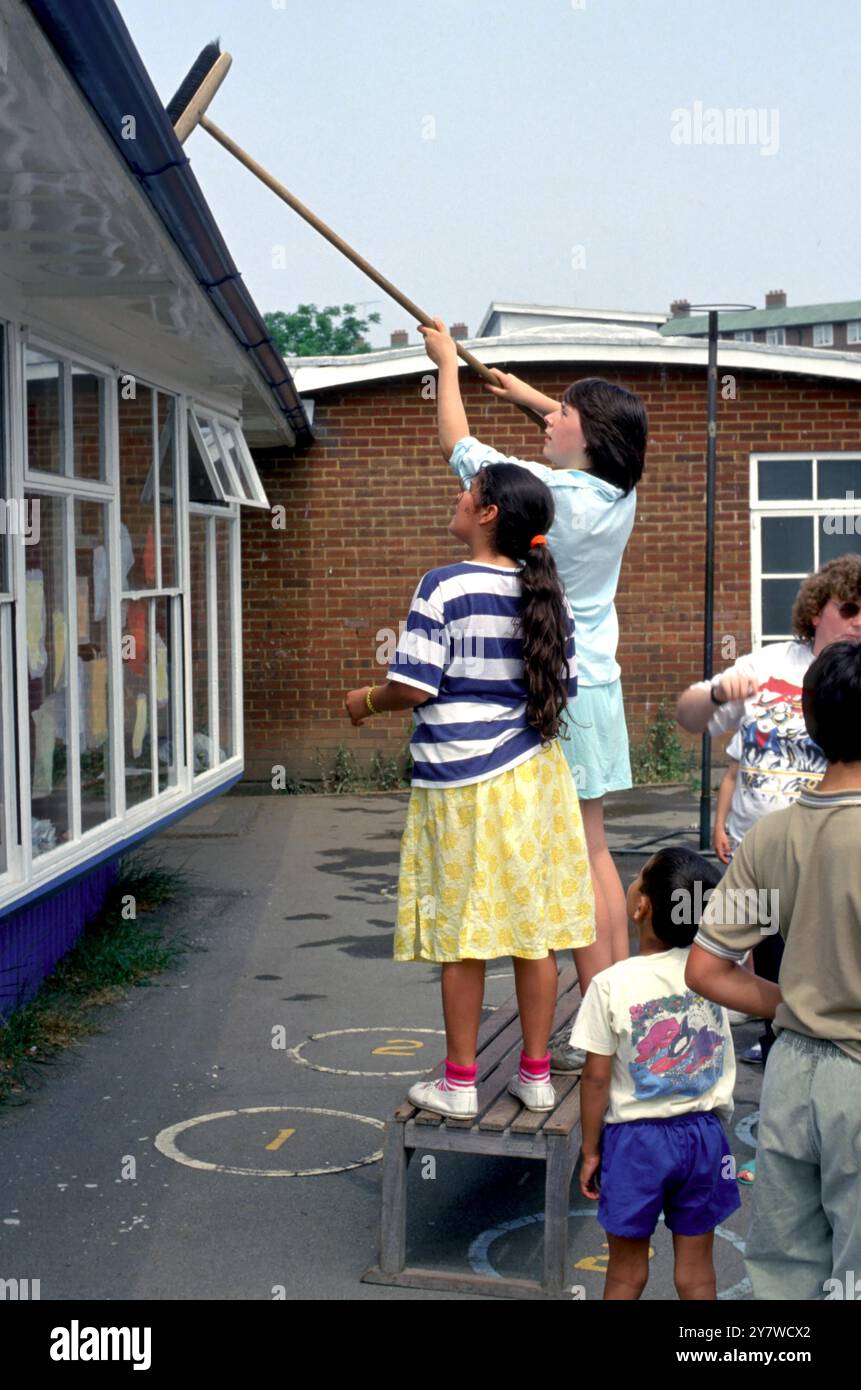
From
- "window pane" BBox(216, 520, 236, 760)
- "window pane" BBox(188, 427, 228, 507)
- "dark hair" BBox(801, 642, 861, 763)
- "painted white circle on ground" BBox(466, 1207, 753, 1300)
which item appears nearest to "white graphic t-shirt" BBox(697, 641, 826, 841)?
"painted white circle on ground" BBox(466, 1207, 753, 1300)

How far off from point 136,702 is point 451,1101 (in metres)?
4.39

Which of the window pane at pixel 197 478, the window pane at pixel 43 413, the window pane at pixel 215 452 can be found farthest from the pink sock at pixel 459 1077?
the window pane at pixel 215 452

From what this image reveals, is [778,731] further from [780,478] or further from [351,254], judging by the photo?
[780,478]

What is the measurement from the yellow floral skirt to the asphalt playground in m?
0.85

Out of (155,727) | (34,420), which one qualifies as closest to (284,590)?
(155,727)

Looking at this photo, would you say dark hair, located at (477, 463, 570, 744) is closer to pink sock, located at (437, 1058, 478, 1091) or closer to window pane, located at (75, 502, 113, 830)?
pink sock, located at (437, 1058, 478, 1091)

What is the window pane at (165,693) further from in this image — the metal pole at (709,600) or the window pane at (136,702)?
the metal pole at (709,600)

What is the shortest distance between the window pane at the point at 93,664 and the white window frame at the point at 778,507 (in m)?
8.38

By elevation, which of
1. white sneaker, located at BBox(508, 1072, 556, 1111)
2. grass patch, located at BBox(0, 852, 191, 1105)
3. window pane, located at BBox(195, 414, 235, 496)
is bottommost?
grass patch, located at BBox(0, 852, 191, 1105)

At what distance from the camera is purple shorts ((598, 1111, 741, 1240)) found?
10.9ft

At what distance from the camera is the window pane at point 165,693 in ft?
28.1

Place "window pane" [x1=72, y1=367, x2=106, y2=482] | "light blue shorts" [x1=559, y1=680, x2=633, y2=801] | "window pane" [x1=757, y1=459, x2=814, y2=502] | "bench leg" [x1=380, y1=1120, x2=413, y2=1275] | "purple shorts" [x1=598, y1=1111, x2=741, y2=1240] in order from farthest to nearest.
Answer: "window pane" [x1=757, y1=459, x2=814, y2=502] → "window pane" [x1=72, y1=367, x2=106, y2=482] → "light blue shorts" [x1=559, y1=680, x2=633, y2=801] → "bench leg" [x1=380, y1=1120, x2=413, y2=1275] → "purple shorts" [x1=598, y1=1111, x2=741, y2=1240]

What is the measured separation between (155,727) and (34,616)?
7.09ft
